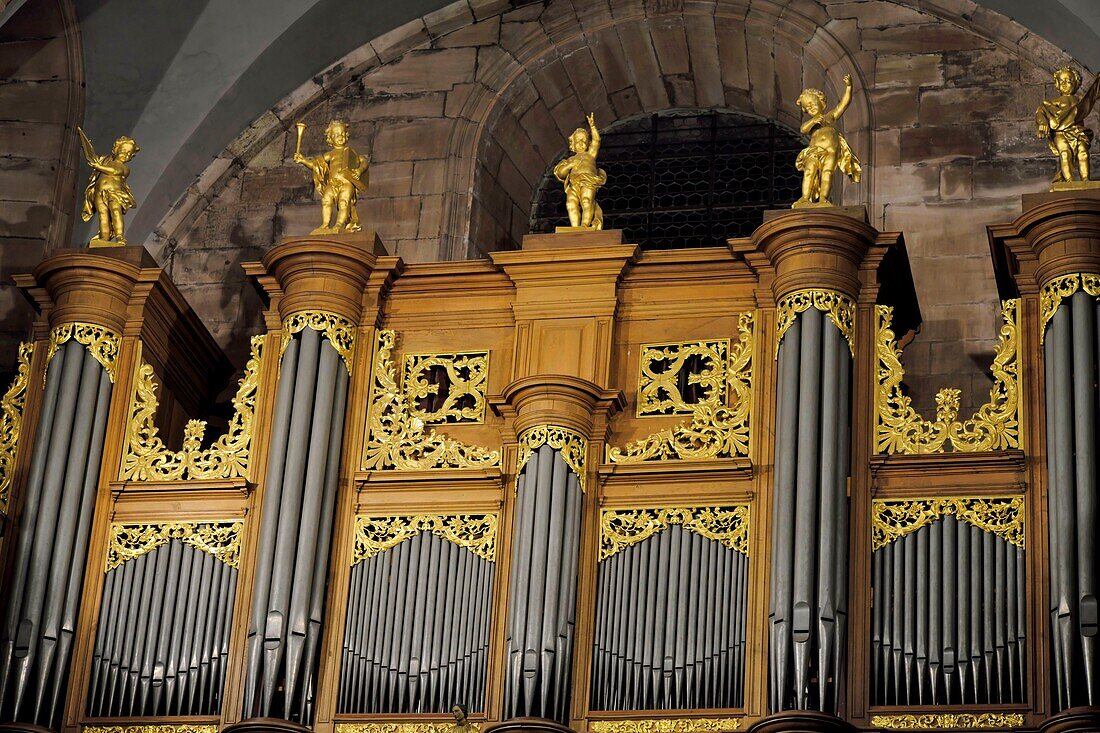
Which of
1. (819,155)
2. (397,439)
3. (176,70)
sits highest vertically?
(176,70)

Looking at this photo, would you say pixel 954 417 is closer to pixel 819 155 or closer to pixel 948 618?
pixel 948 618

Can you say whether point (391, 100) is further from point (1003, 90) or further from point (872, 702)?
point (872, 702)

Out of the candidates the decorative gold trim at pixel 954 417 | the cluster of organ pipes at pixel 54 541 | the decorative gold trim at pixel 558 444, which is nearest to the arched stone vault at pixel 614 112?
the decorative gold trim at pixel 954 417

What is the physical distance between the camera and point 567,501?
16.2 m

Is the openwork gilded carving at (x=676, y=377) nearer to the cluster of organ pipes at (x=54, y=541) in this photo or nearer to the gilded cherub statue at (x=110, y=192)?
the cluster of organ pipes at (x=54, y=541)

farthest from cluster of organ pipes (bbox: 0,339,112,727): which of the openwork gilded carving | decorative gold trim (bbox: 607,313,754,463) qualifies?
A: the openwork gilded carving

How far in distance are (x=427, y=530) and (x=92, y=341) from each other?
2804 mm

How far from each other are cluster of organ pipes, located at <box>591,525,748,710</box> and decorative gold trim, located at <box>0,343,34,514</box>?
414 cm

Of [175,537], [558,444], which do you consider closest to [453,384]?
[558,444]

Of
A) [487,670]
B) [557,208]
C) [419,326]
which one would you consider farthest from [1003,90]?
[487,670]

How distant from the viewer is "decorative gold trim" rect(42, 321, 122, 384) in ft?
57.3

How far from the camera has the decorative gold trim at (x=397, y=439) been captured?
663 inches

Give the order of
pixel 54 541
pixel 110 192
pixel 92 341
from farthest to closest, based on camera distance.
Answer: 1. pixel 110 192
2. pixel 92 341
3. pixel 54 541

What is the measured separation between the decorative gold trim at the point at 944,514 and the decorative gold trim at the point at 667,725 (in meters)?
1.49
